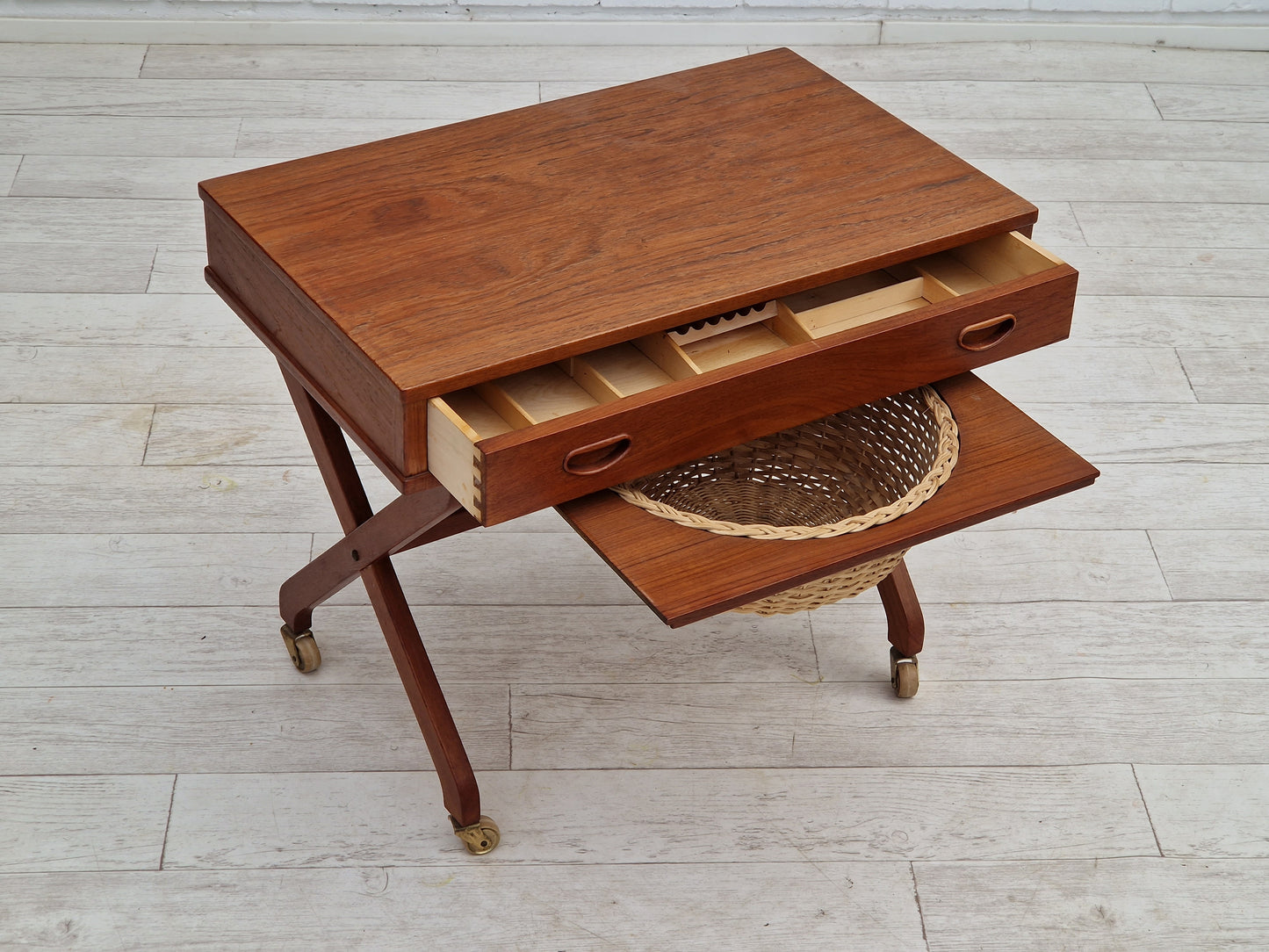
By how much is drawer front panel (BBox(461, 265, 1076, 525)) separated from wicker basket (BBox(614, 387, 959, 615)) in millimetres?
63

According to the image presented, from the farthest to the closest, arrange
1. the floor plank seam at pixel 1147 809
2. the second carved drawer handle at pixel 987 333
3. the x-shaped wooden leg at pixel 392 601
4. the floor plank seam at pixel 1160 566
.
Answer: the floor plank seam at pixel 1160 566, the floor plank seam at pixel 1147 809, the x-shaped wooden leg at pixel 392 601, the second carved drawer handle at pixel 987 333

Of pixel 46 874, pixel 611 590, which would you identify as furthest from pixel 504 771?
pixel 46 874

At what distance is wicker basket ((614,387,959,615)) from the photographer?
135cm

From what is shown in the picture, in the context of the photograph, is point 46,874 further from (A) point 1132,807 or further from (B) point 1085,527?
(B) point 1085,527

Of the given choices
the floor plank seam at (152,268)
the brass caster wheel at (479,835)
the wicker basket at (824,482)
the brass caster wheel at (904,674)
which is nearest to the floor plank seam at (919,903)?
the brass caster wheel at (904,674)

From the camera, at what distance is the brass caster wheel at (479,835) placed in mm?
1679

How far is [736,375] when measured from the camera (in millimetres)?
1334

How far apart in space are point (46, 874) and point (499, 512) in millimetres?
800

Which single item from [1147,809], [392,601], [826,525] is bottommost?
[1147,809]

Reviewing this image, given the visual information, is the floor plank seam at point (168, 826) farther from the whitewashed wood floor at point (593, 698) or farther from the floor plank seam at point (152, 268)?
the floor plank seam at point (152, 268)

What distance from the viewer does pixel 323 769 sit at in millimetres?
1795

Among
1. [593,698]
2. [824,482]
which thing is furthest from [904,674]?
[593,698]

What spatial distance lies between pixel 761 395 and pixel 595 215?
0.94 feet

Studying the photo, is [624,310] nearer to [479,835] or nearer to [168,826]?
[479,835]
